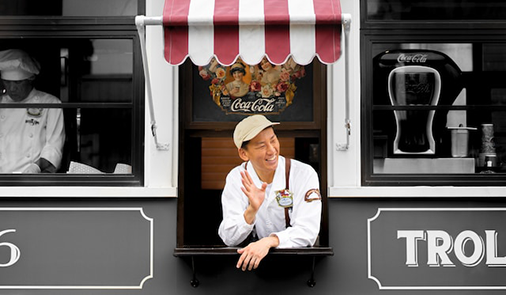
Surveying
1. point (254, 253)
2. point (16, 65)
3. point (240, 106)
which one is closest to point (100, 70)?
point (16, 65)

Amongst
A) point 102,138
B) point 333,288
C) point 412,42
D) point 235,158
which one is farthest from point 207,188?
point 412,42

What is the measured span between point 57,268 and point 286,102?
2.32m

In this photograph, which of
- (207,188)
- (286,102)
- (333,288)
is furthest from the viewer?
(207,188)

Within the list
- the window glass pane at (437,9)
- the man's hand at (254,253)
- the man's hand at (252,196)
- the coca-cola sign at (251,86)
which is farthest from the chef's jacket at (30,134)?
the window glass pane at (437,9)

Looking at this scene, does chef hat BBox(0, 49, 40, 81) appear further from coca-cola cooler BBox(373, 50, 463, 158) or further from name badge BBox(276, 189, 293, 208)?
coca-cola cooler BBox(373, 50, 463, 158)

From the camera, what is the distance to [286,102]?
16.5 ft

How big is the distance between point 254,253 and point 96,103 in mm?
1854

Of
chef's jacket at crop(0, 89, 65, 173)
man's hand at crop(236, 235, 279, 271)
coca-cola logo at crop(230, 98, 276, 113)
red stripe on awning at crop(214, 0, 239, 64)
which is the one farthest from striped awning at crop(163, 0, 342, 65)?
chef's jacket at crop(0, 89, 65, 173)

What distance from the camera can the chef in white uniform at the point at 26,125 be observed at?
16.3ft

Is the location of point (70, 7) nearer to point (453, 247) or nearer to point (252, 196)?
point (252, 196)

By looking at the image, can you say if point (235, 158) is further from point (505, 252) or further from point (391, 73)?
point (505, 252)

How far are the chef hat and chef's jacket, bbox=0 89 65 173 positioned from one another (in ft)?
0.56

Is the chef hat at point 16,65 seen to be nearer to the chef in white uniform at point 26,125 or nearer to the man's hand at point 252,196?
the chef in white uniform at point 26,125

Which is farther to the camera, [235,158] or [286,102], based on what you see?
[235,158]
